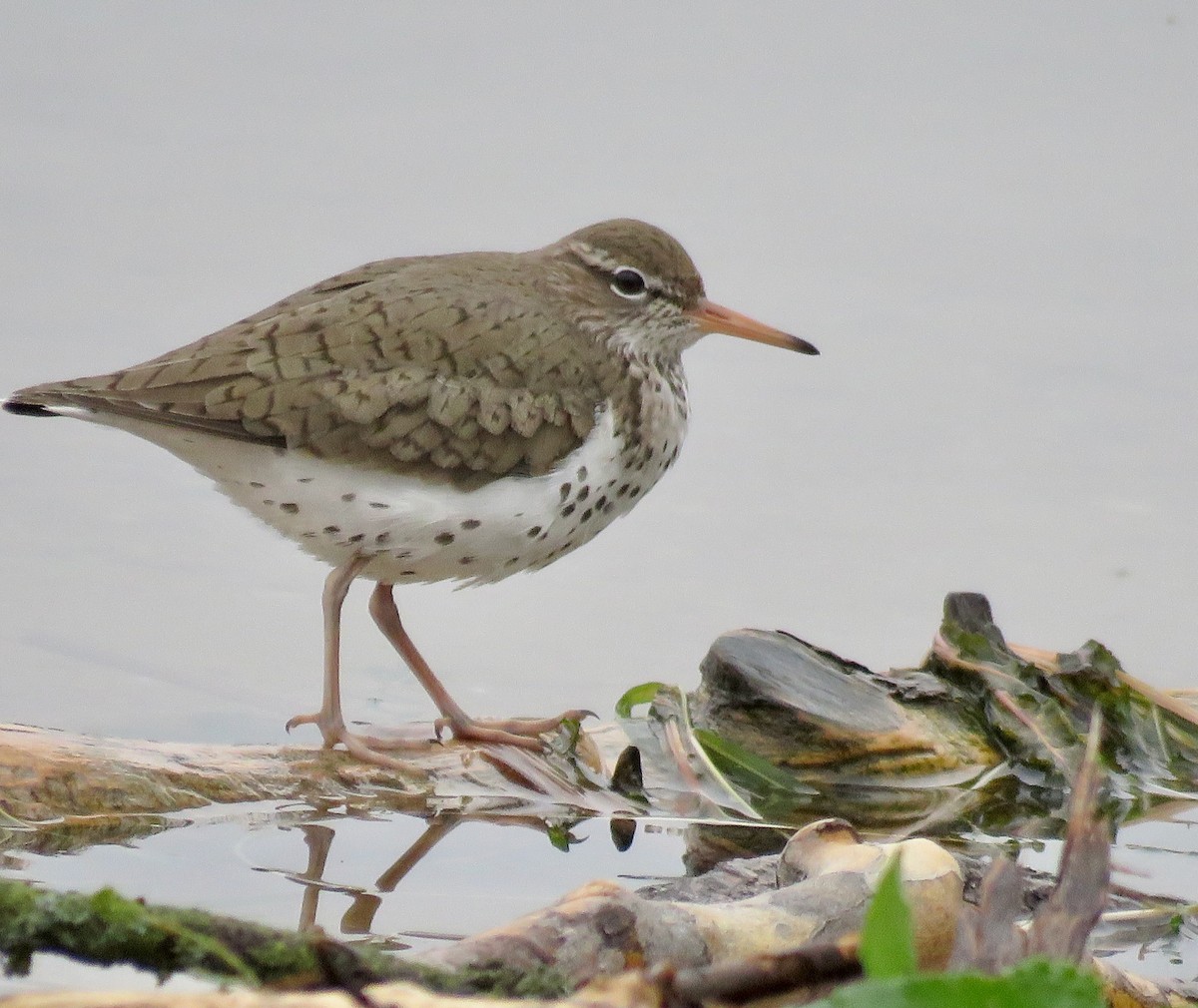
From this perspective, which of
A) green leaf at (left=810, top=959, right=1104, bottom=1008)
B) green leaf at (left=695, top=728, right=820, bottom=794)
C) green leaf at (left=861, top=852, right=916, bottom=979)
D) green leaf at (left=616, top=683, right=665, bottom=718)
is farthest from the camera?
green leaf at (left=616, top=683, right=665, bottom=718)

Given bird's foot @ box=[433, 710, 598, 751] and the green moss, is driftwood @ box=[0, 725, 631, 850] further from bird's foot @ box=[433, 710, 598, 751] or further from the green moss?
the green moss

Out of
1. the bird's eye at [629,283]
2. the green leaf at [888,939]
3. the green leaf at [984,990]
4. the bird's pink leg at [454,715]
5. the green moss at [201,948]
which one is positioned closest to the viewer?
the green leaf at [984,990]

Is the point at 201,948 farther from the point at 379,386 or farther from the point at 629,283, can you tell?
the point at 629,283

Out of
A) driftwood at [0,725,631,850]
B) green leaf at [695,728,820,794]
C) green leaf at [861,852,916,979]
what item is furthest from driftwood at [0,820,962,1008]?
driftwood at [0,725,631,850]

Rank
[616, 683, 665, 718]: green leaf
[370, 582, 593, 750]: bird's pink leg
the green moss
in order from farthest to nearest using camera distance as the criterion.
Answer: [616, 683, 665, 718]: green leaf → [370, 582, 593, 750]: bird's pink leg → the green moss

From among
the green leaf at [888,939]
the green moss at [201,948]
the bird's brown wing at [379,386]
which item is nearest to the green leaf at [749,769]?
the bird's brown wing at [379,386]

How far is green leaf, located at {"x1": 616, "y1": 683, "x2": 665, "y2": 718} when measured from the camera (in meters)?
6.06

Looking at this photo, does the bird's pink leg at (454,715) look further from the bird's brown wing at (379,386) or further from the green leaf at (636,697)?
the bird's brown wing at (379,386)

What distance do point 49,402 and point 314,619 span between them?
1.99m

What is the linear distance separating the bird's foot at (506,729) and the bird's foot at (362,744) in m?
0.22

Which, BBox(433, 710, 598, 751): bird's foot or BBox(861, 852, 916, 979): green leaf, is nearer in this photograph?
BBox(861, 852, 916, 979): green leaf

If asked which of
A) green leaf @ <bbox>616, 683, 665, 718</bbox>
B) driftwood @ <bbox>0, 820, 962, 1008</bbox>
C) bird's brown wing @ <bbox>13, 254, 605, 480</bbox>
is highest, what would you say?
bird's brown wing @ <bbox>13, 254, 605, 480</bbox>

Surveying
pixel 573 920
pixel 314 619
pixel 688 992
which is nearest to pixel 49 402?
pixel 314 619

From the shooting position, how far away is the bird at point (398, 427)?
5.72m
